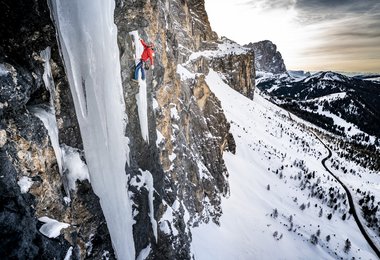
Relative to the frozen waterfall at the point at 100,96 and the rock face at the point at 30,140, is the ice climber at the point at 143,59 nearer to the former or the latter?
the frozen waterfall at the point at 100,96

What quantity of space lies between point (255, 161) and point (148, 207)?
2520cm

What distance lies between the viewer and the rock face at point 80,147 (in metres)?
4.74

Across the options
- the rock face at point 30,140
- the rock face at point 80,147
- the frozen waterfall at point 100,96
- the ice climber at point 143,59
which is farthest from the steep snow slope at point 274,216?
the rock face at point 30,140

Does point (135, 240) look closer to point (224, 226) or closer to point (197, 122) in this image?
point (224, 226)

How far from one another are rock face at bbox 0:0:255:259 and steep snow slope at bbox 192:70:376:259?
5.67 feet

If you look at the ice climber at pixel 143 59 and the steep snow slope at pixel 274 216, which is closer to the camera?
the ice climber at pixel 143 59

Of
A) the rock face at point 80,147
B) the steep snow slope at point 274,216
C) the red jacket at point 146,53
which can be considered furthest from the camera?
the steep snow slope at point 274,216

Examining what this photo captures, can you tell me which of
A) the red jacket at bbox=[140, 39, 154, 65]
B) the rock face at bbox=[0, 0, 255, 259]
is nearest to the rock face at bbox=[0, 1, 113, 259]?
the rock face at bbox=[0, 0, 255, 259]

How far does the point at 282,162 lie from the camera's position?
38.2 m

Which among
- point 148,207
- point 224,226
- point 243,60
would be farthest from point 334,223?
point 243,60

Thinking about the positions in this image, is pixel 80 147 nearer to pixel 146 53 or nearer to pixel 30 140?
pixel 30 140

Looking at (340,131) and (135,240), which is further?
(340,131)

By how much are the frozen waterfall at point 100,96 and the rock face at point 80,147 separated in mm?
224

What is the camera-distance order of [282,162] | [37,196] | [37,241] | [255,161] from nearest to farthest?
[37,241], [37,196], [255,161], [282,162]
